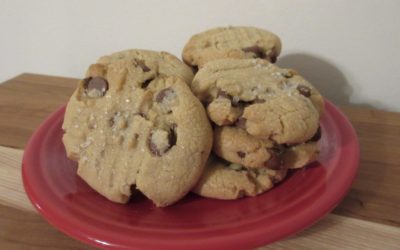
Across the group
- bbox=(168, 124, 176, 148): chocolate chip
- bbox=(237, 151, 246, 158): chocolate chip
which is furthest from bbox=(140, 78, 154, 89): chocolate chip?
bbox=(237, 151, 246, 158): chocolate chip

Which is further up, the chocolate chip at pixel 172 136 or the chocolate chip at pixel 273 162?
the chocolate chip at pixel 172 136

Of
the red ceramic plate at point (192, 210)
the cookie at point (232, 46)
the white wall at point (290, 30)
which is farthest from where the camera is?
the white wall at point (290, 30)

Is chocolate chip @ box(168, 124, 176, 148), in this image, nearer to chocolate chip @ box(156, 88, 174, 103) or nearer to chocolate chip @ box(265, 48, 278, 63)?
chocolate chip @ box(156, 88, 174, 103)

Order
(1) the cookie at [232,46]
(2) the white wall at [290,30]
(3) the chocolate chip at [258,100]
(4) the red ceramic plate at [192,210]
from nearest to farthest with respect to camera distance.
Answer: (4) the red ceramic plate at [192,210], (3) the chocolate chip at [258,100], (1) the cookie at [232,46], (2) the white wall at [290,30]

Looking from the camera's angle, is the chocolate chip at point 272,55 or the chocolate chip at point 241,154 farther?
the chocolate chip at point 272,55

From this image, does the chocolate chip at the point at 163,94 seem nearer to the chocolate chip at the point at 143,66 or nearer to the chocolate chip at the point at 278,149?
the chocolate chip at the point at 143,66

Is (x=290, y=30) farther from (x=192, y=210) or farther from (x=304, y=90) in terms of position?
(x=192, y=210)

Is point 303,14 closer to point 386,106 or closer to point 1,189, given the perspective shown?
point 386,106

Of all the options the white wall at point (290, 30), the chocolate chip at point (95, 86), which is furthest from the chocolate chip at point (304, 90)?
the white wall at point (290, 30)
